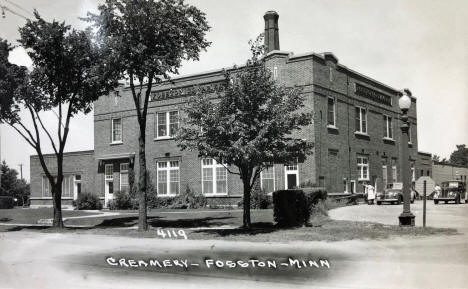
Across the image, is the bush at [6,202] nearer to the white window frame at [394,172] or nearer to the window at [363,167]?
the window at [363,167]

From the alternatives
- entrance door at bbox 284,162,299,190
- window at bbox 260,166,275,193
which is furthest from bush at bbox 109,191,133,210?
entrance door at bbox 284,162,299,190

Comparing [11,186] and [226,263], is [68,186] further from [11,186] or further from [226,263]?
[226,263]

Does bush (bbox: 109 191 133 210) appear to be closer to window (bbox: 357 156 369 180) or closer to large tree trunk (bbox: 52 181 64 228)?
large tree trunk (bbox: 52 181 64 228)

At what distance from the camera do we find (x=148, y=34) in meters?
16.8

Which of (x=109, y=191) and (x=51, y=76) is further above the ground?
(x=51, y=76)

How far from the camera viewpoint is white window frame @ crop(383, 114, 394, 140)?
3659cm

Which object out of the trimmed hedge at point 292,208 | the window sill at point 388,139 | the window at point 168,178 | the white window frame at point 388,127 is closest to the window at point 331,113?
the window sill at point 388,139

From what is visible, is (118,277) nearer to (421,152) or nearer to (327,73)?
(327,73)

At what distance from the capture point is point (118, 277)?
9312mm

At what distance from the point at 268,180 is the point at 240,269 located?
18970 mm

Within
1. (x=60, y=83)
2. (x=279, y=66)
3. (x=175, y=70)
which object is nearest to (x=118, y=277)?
(x=175, y=70)

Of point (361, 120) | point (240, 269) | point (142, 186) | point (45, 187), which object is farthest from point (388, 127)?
point (240, 269)

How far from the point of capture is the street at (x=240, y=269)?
8430 millimetres

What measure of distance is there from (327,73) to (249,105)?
49.2 ft
